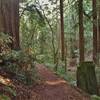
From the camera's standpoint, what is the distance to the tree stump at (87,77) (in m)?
12.1

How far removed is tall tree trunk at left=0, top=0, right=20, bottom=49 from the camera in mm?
11281

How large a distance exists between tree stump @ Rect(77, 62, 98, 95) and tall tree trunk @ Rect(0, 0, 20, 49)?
2.80m

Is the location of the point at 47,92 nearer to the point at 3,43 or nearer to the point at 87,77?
the point at 3,43

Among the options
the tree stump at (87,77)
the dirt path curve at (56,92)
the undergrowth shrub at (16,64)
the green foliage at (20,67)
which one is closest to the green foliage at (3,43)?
the undergrowth shrub at (16,64)

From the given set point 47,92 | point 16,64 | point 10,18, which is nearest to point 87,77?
point 47,92

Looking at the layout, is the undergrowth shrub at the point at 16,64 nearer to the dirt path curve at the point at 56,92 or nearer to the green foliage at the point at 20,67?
the green foliage at the point at 20,67

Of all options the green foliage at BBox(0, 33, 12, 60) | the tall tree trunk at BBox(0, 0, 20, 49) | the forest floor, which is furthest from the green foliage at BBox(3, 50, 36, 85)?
the tall tree trunk at BBox(0, 0, 20, 49)

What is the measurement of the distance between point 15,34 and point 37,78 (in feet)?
7.86

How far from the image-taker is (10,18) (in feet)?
38.8

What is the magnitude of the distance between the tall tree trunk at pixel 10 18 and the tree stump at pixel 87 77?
2805mm

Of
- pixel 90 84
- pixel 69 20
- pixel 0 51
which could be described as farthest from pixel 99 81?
pixel 69 20

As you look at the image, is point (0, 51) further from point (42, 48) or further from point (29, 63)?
point (42, 48)

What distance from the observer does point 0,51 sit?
32.9ft

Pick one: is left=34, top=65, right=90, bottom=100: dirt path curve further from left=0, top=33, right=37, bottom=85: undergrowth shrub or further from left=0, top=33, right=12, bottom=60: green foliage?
left=0, top=33, right=12, bottom=60: green foliage
